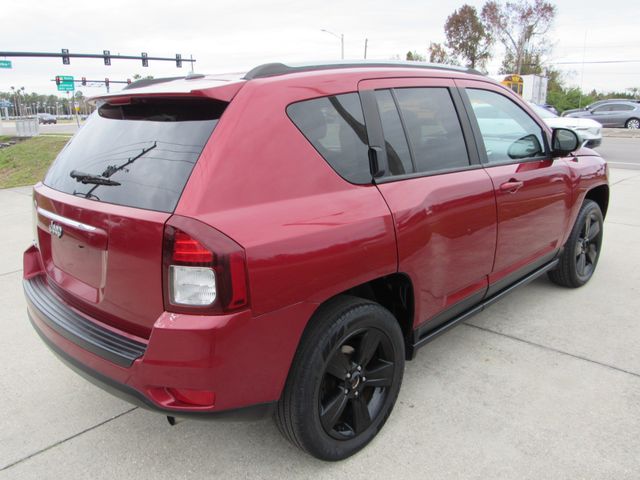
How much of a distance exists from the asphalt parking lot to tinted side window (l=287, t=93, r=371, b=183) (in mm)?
1314

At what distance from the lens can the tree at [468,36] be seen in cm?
5478

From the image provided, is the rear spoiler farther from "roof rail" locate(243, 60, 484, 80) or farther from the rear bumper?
the rear bumper

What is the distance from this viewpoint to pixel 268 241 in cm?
191

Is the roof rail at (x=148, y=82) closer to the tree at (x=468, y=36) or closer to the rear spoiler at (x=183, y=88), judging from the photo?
the rear spoiler at (x=183, y=88)

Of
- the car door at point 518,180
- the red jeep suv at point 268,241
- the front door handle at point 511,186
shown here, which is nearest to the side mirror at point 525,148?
the car door at point 518,180

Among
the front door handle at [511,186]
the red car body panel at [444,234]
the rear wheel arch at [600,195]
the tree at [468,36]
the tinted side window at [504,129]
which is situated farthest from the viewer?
the tree at [468,36]

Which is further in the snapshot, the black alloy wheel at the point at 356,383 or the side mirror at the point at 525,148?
the side mirror at the point at 525,148

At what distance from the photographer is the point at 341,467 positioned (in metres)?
2.36

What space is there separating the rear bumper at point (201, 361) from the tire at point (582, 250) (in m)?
3.01

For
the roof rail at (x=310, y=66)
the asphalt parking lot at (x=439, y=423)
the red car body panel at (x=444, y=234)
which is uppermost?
the roof rail at (x=310, y=66)

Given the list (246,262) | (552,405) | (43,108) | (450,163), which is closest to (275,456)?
(246,262)

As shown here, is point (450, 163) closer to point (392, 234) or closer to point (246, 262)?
point (392, 234)

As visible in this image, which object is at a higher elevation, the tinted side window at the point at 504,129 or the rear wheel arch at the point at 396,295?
the tinted side window at the point at 504,129

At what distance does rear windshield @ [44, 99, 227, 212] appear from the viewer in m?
1.98
